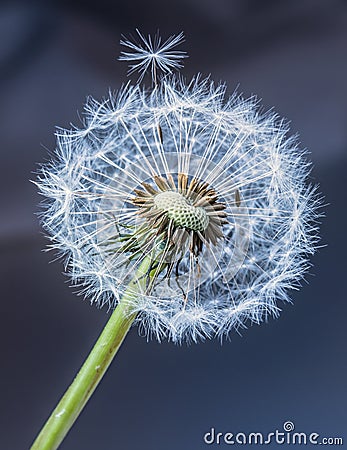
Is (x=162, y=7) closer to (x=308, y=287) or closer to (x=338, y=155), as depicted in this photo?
(x=338, y=155)

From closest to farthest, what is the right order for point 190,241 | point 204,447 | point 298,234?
1. point 190,241
2. point 298,234
3. point 204,447

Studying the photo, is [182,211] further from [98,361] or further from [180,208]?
[98,361]

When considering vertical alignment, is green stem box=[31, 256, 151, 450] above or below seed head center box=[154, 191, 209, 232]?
below

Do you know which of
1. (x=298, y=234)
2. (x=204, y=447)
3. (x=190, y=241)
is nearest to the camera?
(x=190, y=241)

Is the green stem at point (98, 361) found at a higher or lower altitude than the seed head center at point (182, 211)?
lower

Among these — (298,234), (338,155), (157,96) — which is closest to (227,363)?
(298,234)

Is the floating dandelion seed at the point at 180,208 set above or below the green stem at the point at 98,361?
above
